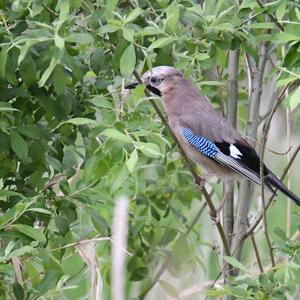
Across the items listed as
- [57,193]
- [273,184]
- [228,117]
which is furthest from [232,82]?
[57,193]

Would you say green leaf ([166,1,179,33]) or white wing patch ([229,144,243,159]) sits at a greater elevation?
green leaf ([166,1,179,33])

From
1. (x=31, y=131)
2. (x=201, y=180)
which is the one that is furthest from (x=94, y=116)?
(x=201, y=180)

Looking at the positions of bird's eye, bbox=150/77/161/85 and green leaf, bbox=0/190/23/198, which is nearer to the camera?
green leaf, bbox=0/190/23/198

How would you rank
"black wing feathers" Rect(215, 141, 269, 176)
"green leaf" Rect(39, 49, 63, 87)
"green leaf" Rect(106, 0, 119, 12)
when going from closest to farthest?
"green leaf" Rect(39, 49, 63, 87), "green leaf" Rect(106, 0, 119, 12), "black wing feathers" Rect(215, 141, 269, 176)

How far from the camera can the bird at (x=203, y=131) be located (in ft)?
13.6

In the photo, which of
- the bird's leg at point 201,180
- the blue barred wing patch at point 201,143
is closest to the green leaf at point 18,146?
the bird's leg at point 201,180

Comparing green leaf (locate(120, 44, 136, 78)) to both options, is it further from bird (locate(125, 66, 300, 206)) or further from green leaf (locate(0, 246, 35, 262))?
bird (locate(125, 66, 300, 206))

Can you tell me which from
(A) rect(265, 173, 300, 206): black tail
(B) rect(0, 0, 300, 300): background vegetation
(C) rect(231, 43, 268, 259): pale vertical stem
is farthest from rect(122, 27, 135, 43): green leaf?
(A) rect(265, 173, 300, 206): black tail

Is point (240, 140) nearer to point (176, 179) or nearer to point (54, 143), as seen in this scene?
point (176, 179)

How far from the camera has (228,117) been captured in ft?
13.5

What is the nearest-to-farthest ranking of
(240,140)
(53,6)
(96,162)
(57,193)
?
(96,162) < (53,6) < (57,193) < (240,140)

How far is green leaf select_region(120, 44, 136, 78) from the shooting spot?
304 cm

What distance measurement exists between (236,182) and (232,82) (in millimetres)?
494

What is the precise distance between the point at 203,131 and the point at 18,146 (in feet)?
4.61
